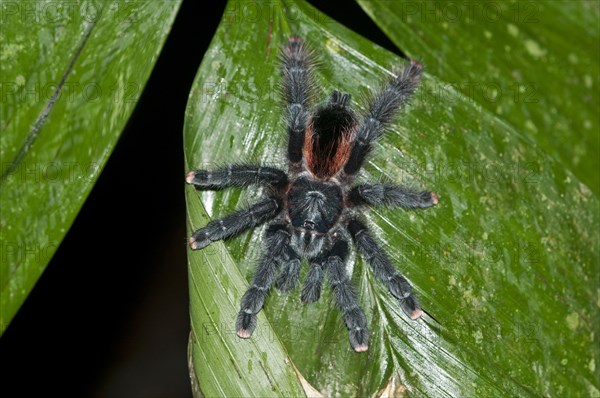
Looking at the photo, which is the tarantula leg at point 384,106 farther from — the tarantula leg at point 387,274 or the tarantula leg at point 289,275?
the tarantula leg at point 289,275

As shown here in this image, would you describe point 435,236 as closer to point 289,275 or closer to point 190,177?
point 289,275

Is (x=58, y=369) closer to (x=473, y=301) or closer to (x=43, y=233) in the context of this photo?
(x=43, y=233)

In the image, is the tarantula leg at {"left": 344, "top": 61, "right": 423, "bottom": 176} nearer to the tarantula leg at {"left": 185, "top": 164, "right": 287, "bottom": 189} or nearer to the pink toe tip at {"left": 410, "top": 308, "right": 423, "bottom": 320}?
the tarantula leg at {"left": 185, "top": 164, "right": 287, "bottom": 189}

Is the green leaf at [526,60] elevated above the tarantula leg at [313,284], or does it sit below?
above

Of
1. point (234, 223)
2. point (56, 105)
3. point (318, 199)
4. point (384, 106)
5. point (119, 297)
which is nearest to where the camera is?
point (56, 105)

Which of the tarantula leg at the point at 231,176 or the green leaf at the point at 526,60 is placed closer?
the tarantula leg at the point at 231,176

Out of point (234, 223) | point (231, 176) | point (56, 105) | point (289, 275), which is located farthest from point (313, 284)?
point (56, 105)

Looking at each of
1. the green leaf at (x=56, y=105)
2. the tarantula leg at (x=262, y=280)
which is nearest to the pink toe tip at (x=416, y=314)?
the tarantula leg at (x=262, y=280)
